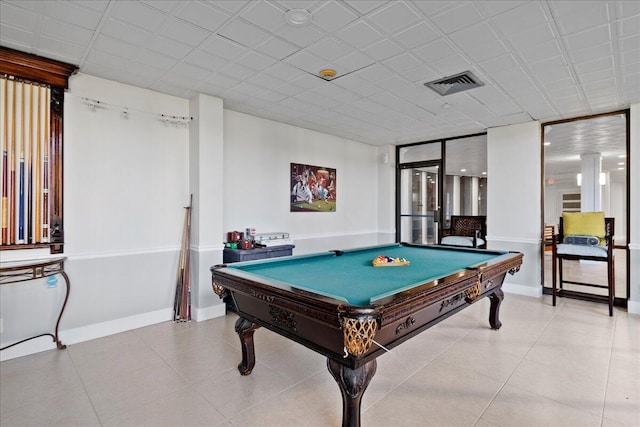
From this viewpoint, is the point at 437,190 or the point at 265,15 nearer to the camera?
the point at 265,15

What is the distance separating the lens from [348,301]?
5.41 feet

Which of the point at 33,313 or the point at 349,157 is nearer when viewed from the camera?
the point at 33,313

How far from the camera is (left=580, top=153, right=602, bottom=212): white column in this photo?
7.77 m

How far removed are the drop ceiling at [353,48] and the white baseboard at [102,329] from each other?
2.50 m

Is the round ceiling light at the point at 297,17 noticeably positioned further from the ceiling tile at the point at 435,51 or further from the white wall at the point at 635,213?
the white wall at the point at 635,213

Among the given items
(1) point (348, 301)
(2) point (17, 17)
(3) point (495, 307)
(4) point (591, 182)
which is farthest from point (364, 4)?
(4) point (591, 182)

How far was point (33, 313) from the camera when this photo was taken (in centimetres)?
300

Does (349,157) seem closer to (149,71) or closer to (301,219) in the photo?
(301,219)

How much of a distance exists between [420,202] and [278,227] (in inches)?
124

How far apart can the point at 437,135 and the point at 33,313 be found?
19.4 feet

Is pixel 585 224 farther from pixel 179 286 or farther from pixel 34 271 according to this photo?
pixel 34 271

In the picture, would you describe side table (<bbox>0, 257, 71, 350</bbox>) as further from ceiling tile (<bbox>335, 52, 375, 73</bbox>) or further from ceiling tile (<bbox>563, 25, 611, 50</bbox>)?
ceiling tile (<bbox>563, 25, 611, 50</bbox>)

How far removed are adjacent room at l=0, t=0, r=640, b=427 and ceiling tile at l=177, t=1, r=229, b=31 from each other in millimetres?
25

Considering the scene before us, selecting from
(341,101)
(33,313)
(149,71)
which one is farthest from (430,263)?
(33,313)
